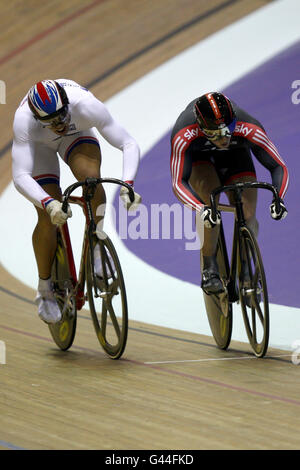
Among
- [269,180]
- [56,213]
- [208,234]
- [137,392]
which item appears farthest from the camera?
[269,180]

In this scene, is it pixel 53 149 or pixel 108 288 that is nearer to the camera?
pixel 108 288

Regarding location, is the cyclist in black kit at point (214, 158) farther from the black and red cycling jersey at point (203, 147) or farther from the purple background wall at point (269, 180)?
the purple background wall at point (269, 180)

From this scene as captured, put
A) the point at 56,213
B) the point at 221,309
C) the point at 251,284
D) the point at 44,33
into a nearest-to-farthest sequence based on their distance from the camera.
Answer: the point at 56,213, the point at 251,284, the point at 221,309, the point at 44,33

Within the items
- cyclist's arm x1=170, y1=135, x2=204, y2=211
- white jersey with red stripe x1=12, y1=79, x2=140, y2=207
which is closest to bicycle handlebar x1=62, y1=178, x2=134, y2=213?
white jersey with red stripe x1=12, y1=79, x2=140, y2=207

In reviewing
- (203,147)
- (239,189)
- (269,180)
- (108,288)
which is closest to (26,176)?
(108,288)

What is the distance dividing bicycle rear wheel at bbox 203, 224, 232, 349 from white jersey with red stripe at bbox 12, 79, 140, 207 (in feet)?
1.83

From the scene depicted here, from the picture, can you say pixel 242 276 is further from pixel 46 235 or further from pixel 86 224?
pixel 46 235

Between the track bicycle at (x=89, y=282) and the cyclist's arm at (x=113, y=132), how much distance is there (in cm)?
22

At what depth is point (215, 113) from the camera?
12.4 feet

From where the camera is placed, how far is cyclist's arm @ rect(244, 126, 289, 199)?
12.9 ft

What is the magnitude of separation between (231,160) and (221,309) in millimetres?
696

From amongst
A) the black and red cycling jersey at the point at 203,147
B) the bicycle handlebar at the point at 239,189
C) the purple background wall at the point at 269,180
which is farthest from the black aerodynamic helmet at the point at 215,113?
the purple background wall at the point at 269,180

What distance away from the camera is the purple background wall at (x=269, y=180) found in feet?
18.4

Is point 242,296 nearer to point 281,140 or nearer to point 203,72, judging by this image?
point 281,140
